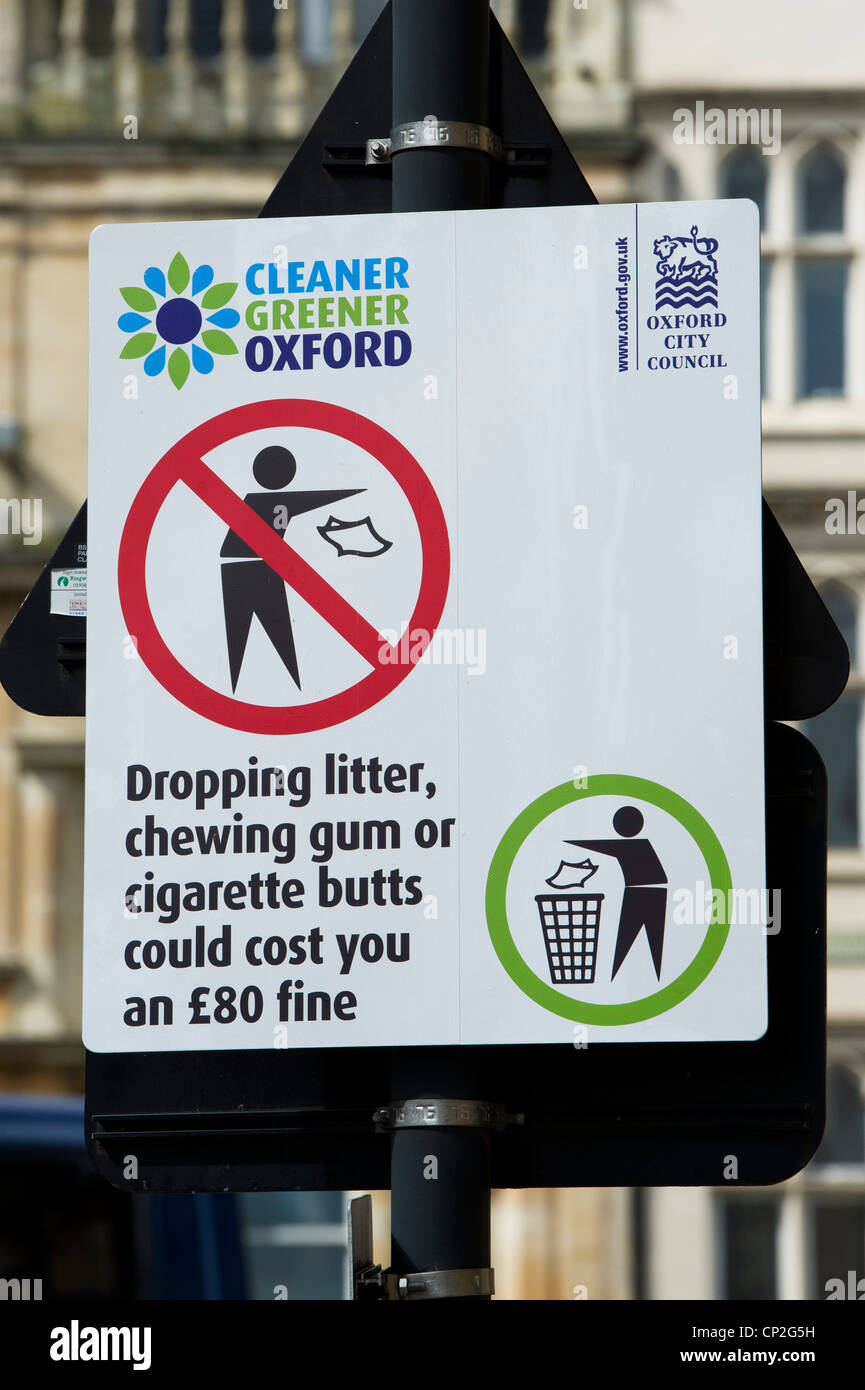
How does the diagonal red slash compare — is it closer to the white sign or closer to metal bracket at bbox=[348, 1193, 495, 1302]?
the white sign

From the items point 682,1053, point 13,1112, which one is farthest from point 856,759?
Result: point 682,1053

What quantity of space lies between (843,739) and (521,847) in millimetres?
16723

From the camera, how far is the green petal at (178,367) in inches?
113

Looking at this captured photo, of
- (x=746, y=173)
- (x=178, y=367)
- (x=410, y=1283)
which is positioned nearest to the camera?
(x=410, y=1283)

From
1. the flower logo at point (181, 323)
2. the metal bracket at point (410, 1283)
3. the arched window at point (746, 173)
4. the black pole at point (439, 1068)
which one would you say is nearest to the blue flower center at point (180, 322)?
the flower logo at point (181, 323)

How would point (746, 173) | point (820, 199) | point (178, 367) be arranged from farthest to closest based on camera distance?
point (820, 199)
point (746, 173)
point (178, 367)

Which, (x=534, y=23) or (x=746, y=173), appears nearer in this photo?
(x=534, y=23)

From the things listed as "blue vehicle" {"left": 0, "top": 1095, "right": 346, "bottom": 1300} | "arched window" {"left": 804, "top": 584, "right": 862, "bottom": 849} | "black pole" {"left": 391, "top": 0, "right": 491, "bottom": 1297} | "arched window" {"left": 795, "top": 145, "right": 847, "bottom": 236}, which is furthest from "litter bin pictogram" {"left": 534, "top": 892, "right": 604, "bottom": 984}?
"arched window" {"left": 795, "top": 145, "right": 847, "bottom": 236}

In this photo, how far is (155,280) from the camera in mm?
2904

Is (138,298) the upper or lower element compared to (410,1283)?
upper

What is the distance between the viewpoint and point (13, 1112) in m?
8.26

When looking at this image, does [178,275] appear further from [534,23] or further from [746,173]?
[746,173]

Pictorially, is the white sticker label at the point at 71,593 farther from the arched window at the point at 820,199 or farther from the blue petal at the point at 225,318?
the arched window at the point at 820,199

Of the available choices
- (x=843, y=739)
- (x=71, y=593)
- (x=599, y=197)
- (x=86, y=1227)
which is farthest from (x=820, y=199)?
(x=71, y=593)
